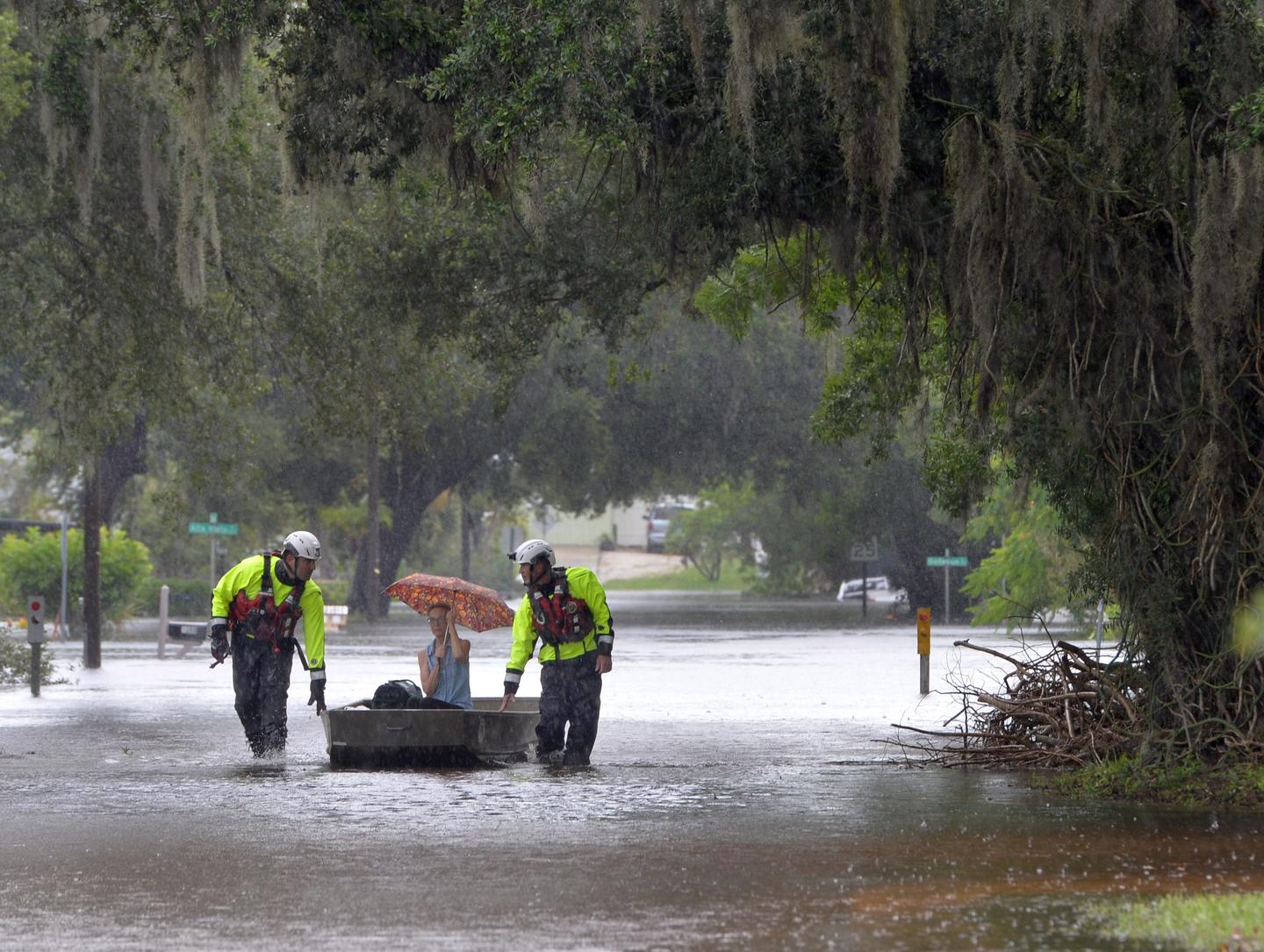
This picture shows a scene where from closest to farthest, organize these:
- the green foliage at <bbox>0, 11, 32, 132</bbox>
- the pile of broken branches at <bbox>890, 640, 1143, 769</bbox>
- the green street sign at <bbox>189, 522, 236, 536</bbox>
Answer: the pile of broken branches at <bbox>890, 640, 1143, 769</bbox>, the green foliage at <bbox>0, 11, 32, 132</bbox>, the green street sign at <bbox>189, 522, 236, 536</bbox>

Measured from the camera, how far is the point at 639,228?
15.4 m

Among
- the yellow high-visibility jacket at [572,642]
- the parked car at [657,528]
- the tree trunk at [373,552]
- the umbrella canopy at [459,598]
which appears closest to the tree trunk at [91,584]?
the umbrella canopy at [459,598]

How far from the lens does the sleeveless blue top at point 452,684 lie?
14773mm

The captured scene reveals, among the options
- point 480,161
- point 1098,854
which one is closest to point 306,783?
point 480,161

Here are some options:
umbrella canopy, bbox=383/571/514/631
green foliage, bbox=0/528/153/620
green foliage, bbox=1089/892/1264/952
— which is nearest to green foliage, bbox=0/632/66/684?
umbrella canopy, bbox=383/571/514/631

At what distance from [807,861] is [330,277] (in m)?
13.8

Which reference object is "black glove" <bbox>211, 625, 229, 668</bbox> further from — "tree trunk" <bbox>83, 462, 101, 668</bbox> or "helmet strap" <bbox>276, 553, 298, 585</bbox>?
"tree trunk" <bbox>83, 462, 101, 668</bbox>

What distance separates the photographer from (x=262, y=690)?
14.6 meters

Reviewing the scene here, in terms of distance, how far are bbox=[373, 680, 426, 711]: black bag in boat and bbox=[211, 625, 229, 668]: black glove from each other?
1115 millimetres

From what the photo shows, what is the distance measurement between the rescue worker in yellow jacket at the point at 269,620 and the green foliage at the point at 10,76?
23.1 ft

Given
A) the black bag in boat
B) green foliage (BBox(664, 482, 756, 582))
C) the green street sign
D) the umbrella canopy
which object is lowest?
the black bag in boat

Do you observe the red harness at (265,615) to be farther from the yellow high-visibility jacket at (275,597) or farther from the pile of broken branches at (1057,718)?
the pile of broken branches at (1057,718)

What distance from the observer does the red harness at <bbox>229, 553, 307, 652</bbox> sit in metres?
14.3

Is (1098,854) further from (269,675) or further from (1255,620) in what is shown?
(269,675)
